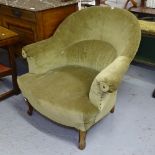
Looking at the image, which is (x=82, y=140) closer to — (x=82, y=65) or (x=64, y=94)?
(x=64, y=94)

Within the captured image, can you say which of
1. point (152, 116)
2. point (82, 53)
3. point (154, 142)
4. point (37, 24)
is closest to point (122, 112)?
point (152, 116)

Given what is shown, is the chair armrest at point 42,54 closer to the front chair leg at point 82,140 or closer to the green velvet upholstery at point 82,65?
the green velvet upholstery at point 82,65

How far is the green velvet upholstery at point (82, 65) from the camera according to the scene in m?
1.61

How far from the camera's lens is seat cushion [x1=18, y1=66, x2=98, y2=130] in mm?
1609

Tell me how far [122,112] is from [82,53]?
0.60 meters

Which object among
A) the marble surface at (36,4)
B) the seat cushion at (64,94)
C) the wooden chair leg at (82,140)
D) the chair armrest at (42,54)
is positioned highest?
the marble surface at (36,4)

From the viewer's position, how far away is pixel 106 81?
1484mm

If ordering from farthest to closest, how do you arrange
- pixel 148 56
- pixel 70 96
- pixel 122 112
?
pixel 148 56
pixel 122 112
pixel 70 96

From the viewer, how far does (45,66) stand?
2.05 meters

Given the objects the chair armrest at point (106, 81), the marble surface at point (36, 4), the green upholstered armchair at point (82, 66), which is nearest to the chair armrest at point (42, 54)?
the green upholstered armchair at point (82, 66)

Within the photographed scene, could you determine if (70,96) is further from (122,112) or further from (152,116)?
(152,116)

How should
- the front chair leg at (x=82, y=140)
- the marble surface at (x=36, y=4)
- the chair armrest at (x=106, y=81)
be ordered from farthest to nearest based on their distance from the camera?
the marble surface at (x=36, y=4)
the front chair leg at (x=82, y=140)
the chair armrest at (x=106, y=81)

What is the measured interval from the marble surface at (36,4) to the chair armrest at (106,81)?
82cm

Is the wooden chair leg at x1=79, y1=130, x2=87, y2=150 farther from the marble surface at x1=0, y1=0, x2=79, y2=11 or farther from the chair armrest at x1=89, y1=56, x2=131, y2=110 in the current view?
the marble surface at x1=0, y1=0, x2=79, y2=11
